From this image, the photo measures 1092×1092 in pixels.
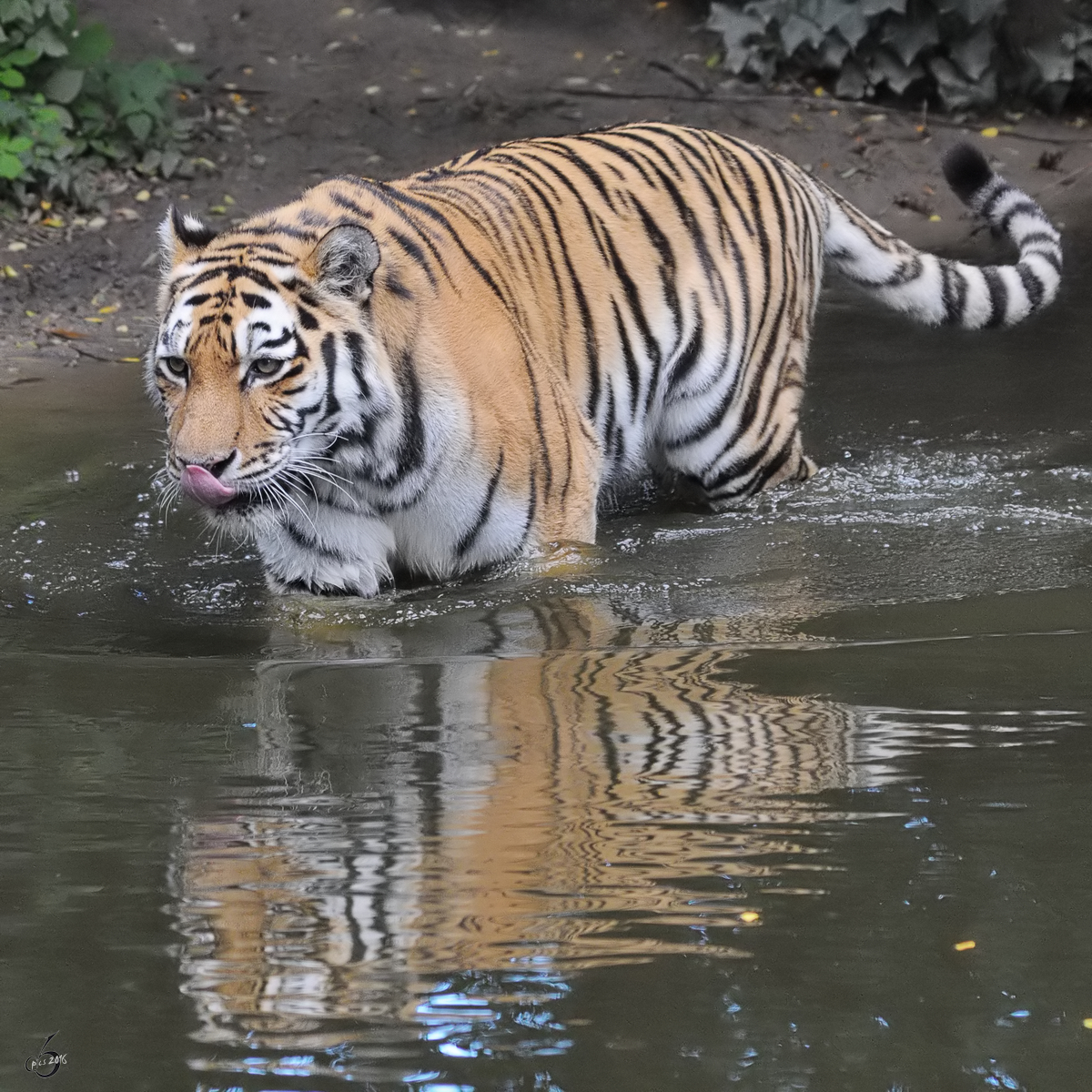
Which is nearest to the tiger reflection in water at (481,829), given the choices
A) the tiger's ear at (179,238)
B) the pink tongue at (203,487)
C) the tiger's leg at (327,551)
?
the pink tongue at (203,487)

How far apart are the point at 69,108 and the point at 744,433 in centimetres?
455

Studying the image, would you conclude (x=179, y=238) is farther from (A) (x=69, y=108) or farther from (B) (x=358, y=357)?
(A) (x=69, y=108)

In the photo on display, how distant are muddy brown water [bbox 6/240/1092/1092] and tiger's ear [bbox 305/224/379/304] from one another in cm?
76

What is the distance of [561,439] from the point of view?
407 centimetres

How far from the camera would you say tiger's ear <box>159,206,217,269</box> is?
3795mm

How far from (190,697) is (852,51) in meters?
6.78

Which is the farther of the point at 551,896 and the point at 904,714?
the point at 904,714

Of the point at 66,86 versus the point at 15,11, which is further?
the point at 66,86

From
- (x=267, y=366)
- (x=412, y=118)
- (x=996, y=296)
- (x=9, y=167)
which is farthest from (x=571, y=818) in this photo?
(x=412, y=118)

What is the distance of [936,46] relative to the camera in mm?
8711

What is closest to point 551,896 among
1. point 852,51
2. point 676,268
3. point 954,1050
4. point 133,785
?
point 954,1050

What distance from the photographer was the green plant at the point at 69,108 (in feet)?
24.7

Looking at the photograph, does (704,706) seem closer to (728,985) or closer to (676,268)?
(728,985)

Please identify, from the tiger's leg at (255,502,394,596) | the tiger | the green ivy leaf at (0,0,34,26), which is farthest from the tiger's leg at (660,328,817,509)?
the green ivy leaf at (0,0,34,26)
